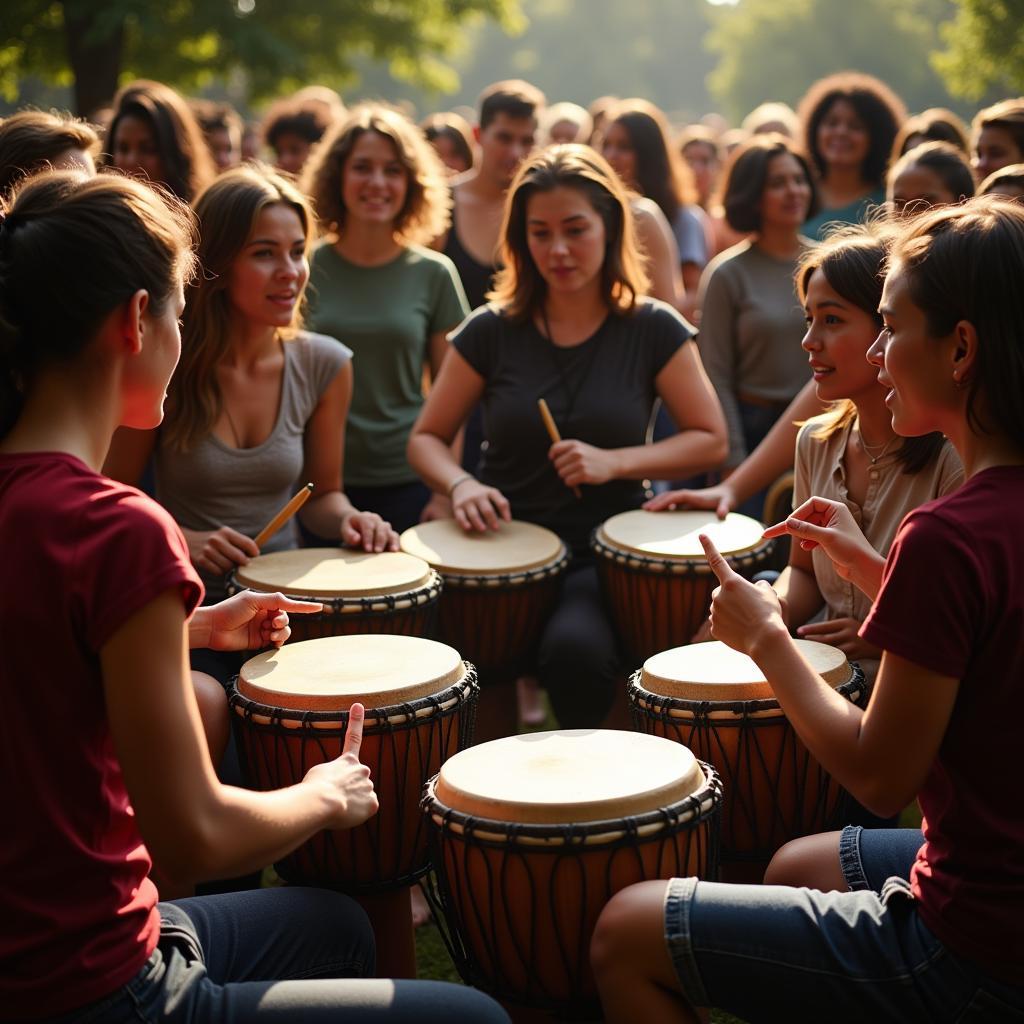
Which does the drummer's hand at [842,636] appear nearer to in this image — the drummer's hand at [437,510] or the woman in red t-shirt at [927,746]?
the woman in red t-shirt at [927,746]

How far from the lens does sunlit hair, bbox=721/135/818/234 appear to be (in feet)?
17.0

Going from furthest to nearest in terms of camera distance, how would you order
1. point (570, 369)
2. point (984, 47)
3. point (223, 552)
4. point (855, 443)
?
point (984, 47) < point (570, 369) < point (223, 552) < point (855, 443)

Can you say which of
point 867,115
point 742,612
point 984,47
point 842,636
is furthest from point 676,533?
point 984,47

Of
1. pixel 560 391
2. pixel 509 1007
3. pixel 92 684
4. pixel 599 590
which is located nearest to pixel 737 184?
pixel 560 391

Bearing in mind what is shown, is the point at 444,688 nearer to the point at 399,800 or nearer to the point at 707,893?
the point at 399,800

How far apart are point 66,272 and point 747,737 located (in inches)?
62.6

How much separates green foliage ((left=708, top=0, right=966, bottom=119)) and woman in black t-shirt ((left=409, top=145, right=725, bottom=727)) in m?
46.5

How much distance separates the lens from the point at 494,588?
11.3ft

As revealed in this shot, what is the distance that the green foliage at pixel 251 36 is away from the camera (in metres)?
11.8

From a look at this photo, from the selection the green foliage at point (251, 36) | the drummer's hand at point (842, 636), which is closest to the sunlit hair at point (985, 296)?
the drummer's hand at point (842, 636)

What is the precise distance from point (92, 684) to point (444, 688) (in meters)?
1.09

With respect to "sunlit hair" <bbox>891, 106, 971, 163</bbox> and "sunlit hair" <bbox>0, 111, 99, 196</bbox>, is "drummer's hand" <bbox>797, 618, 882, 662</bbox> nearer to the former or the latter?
"sunlit hair" <bbox>0, 111, 99, 196</bbox>

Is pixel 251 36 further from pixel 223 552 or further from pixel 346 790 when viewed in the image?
pixel 346 790

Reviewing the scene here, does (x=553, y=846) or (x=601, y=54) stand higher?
(x=601, y=54)
